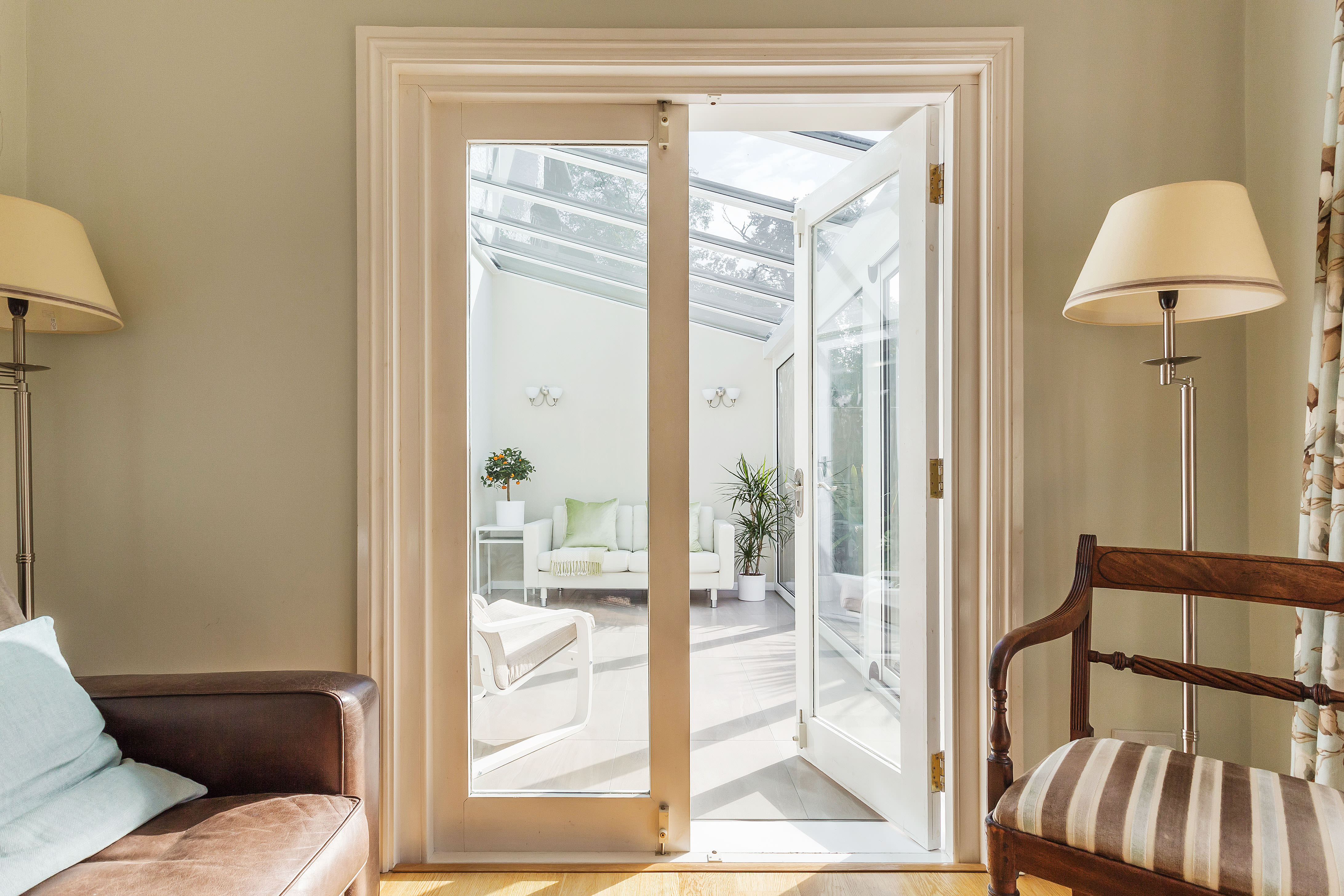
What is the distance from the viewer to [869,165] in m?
2.06

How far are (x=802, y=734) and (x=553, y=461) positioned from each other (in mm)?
1464

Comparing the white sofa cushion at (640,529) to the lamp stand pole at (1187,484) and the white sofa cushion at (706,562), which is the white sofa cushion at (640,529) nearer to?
the lamp stand pole at (1187,484)

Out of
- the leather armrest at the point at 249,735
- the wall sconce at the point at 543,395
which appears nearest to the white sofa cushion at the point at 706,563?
Answer: the wall sconce at the point at 543,395

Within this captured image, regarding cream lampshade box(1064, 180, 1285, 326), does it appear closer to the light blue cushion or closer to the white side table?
the white side table

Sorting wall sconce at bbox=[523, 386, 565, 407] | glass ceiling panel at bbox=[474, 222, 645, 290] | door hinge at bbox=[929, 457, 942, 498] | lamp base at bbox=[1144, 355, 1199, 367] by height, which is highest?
glass ceiling panel at bbox=[474, 222, 645, 290]

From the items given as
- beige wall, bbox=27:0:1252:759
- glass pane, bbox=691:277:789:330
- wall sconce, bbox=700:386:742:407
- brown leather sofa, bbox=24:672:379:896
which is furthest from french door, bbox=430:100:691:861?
wall sconce, bbox=700:386:742:407

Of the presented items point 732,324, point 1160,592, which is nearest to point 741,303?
point 732,324

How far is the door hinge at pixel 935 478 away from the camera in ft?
5.96

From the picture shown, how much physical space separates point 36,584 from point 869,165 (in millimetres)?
2711

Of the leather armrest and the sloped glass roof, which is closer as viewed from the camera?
the leather armrest

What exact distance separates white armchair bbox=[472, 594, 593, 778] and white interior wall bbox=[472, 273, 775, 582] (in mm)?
128

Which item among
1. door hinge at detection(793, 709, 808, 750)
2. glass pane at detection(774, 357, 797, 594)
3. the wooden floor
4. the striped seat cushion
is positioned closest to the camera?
the striped seat cushion

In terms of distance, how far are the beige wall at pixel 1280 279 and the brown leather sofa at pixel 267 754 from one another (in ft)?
7.25

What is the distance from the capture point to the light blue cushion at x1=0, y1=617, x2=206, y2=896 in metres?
0.96
